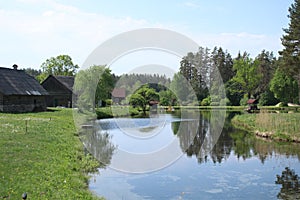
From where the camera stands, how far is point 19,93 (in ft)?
128

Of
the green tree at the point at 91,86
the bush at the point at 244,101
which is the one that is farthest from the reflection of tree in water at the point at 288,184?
the bush at the point at 244,101

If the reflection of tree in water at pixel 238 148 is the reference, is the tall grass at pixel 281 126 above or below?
above

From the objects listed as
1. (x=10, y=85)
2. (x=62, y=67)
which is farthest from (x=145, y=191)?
(x=62, y=67)

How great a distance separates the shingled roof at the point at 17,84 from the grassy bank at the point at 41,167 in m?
21.4

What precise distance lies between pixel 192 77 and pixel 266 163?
63.2 m

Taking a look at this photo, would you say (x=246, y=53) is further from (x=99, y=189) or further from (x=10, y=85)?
(x=99, y=189)

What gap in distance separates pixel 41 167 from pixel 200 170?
7499mm

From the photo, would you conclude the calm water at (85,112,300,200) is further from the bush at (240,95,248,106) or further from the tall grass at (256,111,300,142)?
the bush at (240,95,248,106)

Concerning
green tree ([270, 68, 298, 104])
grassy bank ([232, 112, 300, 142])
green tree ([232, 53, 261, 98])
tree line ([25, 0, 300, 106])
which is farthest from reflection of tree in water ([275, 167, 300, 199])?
green tree ([232, 53, 261, 98])

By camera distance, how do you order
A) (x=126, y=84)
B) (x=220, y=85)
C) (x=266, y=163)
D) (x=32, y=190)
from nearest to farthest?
(x=32, y=190)
(x=266, y=163)
(x=126, y=84)
(x=220, y=85)

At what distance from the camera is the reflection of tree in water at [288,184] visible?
12180 millimetres

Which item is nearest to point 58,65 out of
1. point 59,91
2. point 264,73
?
point 59,91

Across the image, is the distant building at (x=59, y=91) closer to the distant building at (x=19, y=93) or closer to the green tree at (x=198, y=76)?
the distant building at (x=19, y=93)

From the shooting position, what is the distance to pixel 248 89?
264 ft
